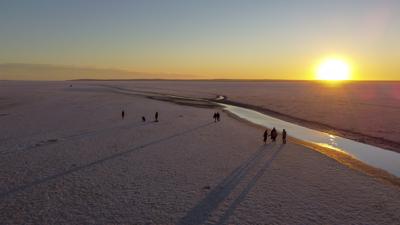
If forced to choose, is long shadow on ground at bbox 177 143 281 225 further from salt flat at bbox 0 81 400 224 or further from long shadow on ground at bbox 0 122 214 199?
long shadow on ground at bbox 0 122 214 199

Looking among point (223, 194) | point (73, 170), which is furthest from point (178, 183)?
point (73, 170)

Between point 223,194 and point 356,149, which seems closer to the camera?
point 223,194

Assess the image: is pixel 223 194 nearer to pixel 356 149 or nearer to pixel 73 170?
pixel 73 170

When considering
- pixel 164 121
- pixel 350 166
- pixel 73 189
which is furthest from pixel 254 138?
pixel 73 189

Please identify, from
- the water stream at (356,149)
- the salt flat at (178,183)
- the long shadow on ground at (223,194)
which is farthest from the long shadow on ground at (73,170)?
the water stream at (356,149)

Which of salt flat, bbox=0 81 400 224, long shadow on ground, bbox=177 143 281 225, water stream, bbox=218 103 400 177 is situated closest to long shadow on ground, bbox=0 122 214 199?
salt flat, bbox=0 81 400 224

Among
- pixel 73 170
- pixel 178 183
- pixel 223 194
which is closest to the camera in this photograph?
pixel 223 194

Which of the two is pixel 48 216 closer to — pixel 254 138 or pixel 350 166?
pixel 350 166

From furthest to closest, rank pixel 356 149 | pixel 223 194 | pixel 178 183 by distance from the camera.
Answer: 1. pixel 356 149
2. pixel 178 183
3. pixel 223 194
